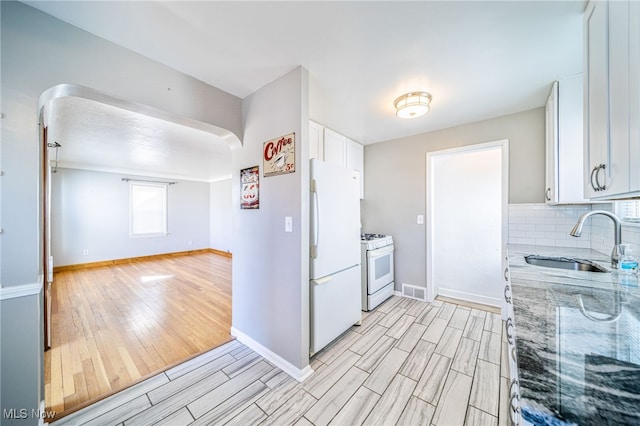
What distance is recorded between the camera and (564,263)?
6.10 feet

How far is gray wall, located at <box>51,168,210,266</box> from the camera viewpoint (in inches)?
199

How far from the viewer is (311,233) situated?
1992 millimetres

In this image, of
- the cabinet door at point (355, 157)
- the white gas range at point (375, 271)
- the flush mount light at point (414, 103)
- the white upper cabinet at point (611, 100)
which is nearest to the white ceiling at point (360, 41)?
the flush mount light at point (414, 103)

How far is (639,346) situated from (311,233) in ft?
5.53

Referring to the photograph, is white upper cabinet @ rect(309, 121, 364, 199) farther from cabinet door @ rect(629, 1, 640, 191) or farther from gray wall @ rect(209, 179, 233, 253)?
gray wall @ rect(209, 179, 233, 253)

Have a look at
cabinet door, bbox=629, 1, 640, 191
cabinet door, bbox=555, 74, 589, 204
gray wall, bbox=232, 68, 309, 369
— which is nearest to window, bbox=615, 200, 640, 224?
cabinet door, bbox=555, 74, 589, 204

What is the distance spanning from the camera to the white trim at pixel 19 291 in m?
1.20

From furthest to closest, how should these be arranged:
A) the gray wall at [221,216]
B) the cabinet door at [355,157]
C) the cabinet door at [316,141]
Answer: the gray wall at [221,216], the cabinet door at [355,157], the cabinet door at [316,141]

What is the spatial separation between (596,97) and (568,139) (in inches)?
44.2

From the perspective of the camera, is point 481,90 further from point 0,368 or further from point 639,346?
point 0,368

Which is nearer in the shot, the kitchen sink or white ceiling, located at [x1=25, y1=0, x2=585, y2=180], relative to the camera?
white ceiling, located at [x1=25, y1=0, x2=585, y2=180]

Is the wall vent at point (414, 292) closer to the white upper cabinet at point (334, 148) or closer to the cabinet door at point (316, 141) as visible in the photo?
the white upper cabinet at point (334, 148)

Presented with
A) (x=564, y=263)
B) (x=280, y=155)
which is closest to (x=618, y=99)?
(x=564, y=263)

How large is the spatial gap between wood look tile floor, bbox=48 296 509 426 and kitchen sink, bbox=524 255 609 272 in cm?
88
